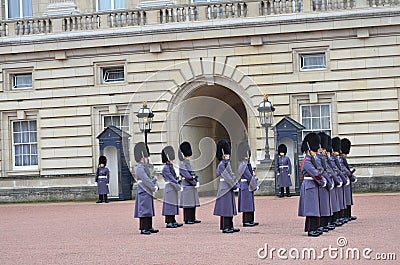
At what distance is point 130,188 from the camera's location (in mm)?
24688

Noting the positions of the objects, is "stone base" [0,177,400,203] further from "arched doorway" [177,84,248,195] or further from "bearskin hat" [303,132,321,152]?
"bearskin hat" [303,132,321,152]

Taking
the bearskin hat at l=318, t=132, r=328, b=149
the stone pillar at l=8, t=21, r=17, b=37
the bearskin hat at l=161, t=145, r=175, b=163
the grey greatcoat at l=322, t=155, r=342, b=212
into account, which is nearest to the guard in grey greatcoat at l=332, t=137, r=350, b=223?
the grey greatcoat at l=322, t=155, r=342, b=212

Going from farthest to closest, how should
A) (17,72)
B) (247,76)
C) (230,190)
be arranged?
1. (17,72)
2. (247,76)
3. (230,190)

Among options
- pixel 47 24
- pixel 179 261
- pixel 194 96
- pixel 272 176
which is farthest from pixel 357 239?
pixel 47 24

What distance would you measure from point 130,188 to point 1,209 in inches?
137

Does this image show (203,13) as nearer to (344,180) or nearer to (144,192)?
(344,180)

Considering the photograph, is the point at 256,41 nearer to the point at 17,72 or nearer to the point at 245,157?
the point at 17,72

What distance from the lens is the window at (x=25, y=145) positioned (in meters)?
26.6

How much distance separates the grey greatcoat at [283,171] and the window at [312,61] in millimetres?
2665

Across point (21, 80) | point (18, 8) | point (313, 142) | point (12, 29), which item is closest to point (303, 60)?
point (21, 80)

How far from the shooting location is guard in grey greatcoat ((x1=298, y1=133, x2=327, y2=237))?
13.3m

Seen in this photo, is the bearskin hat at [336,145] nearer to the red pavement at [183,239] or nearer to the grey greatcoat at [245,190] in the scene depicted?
the red pavement at [183,239]

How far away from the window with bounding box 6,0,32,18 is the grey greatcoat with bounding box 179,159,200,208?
12.0 meters

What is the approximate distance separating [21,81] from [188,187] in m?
11.5
